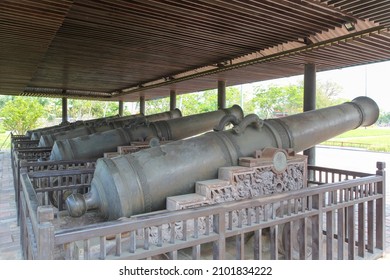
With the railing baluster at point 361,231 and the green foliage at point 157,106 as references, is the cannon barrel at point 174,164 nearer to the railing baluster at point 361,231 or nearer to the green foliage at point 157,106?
the railing baluster at point 361,231

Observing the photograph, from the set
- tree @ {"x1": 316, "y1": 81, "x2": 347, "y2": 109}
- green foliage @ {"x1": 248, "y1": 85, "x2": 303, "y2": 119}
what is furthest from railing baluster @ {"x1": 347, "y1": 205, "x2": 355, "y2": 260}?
tree @ {"x1": 316, "y1": 81, "x2": 347, "y2": 109}

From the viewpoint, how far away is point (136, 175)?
9.44ft

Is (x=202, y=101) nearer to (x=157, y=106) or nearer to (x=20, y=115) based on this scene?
(x=157, y=106)

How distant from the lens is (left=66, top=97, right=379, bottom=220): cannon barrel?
2789mm

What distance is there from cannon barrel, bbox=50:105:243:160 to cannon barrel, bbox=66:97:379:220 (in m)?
1.26

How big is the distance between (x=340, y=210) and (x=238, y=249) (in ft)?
4.11

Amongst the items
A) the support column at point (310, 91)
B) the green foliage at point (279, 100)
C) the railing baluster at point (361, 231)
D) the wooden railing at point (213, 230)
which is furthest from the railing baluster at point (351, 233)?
the green foliage at point (279, 100)

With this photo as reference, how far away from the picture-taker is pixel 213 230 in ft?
8.14

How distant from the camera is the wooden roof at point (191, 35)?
13.9ft

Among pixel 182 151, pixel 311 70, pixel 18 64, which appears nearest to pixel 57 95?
pixel 18 64

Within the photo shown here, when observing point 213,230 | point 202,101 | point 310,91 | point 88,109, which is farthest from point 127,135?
point 88,109

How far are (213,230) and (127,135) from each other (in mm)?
4179

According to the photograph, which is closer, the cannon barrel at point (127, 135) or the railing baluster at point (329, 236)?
the railing baluster at point (329, 236)

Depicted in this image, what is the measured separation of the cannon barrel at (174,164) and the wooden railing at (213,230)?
0.26 meters
